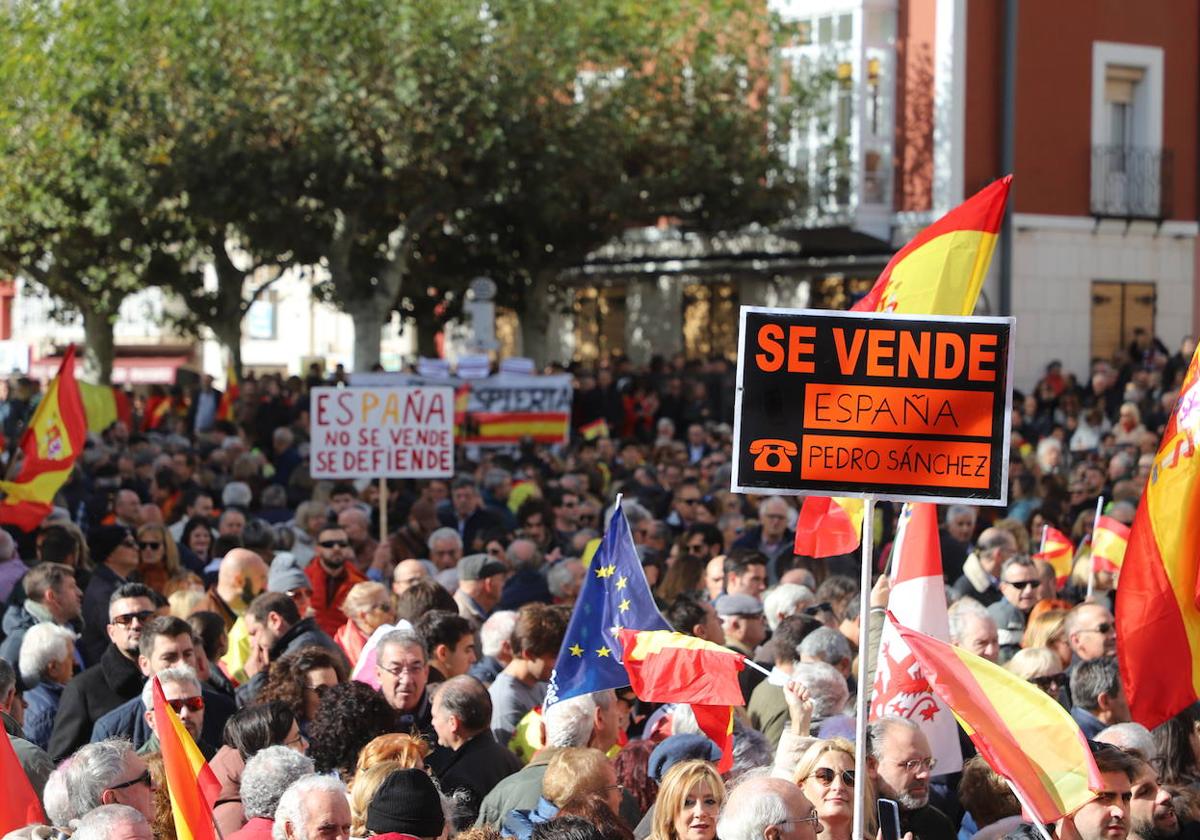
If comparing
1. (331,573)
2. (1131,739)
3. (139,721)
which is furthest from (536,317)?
(1131,739)

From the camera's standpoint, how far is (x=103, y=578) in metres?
10.3

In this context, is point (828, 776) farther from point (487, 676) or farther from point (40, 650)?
point (40, 650)

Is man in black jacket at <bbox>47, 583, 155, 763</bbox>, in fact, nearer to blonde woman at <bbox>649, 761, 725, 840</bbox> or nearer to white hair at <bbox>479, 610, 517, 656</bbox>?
white hair at <bbox>479, 610, 517, 656</bbox>

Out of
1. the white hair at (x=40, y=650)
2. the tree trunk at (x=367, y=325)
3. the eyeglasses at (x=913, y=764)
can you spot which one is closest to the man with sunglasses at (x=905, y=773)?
the eyeglasses at (x=913, y=764)

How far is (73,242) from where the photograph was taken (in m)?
29.4

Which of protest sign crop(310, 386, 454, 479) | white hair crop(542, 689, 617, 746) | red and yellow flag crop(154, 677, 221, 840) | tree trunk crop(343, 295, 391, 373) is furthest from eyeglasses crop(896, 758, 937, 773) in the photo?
tree trunk crop(343, 295, 391, 373)

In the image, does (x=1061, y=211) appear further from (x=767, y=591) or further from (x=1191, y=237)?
(x=767, y=591)

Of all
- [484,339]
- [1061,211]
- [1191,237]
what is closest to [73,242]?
[484,339]

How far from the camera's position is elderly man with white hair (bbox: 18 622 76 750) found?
845 cm

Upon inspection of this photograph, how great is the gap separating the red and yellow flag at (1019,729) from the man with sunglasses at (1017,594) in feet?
14.7

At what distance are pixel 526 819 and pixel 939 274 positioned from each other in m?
3.09

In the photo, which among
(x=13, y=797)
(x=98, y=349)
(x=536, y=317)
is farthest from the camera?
(x=98, y=349)

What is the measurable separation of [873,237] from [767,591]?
2013cm

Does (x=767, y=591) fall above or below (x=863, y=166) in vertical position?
below
